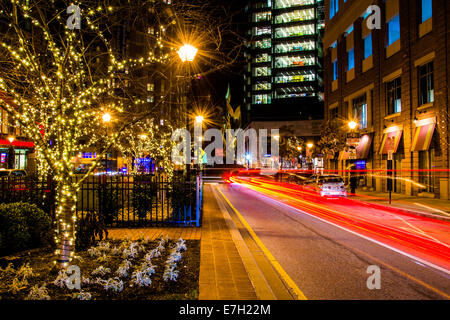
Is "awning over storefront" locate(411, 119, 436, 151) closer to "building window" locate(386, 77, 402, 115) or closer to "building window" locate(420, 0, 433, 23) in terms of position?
"building window" locate(386, 77, 402, 115)

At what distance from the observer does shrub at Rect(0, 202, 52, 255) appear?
6.93m

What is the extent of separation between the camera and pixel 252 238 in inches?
373

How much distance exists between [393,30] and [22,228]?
28756 mm

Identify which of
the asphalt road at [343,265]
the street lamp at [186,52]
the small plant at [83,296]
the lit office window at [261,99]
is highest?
the lit office window at [261,99]

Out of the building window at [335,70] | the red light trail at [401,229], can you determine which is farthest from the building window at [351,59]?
the red light trail at [401,229]

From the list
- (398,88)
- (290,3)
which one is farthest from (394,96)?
(290,3)

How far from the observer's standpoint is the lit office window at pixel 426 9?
21719 millimetres

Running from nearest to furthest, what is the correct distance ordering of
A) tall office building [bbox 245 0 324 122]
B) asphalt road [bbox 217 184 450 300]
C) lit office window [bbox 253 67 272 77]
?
asphalt road [bbox 217 184 450 300], tall office building [bbox 245 0 324 122], lit office window [bbox 253 67 272 77]

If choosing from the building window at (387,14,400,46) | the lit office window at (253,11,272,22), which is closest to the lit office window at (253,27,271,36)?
the lit office window at (253,11,272,22)

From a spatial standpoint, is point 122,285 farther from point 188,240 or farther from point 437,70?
point 437,70

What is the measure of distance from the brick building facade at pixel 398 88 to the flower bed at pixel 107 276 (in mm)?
18828

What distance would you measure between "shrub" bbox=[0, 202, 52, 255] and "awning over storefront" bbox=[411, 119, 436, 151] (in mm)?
21394

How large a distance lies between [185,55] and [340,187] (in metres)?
16.3

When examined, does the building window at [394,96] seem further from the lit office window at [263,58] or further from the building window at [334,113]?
the lit office window at [263,58]
